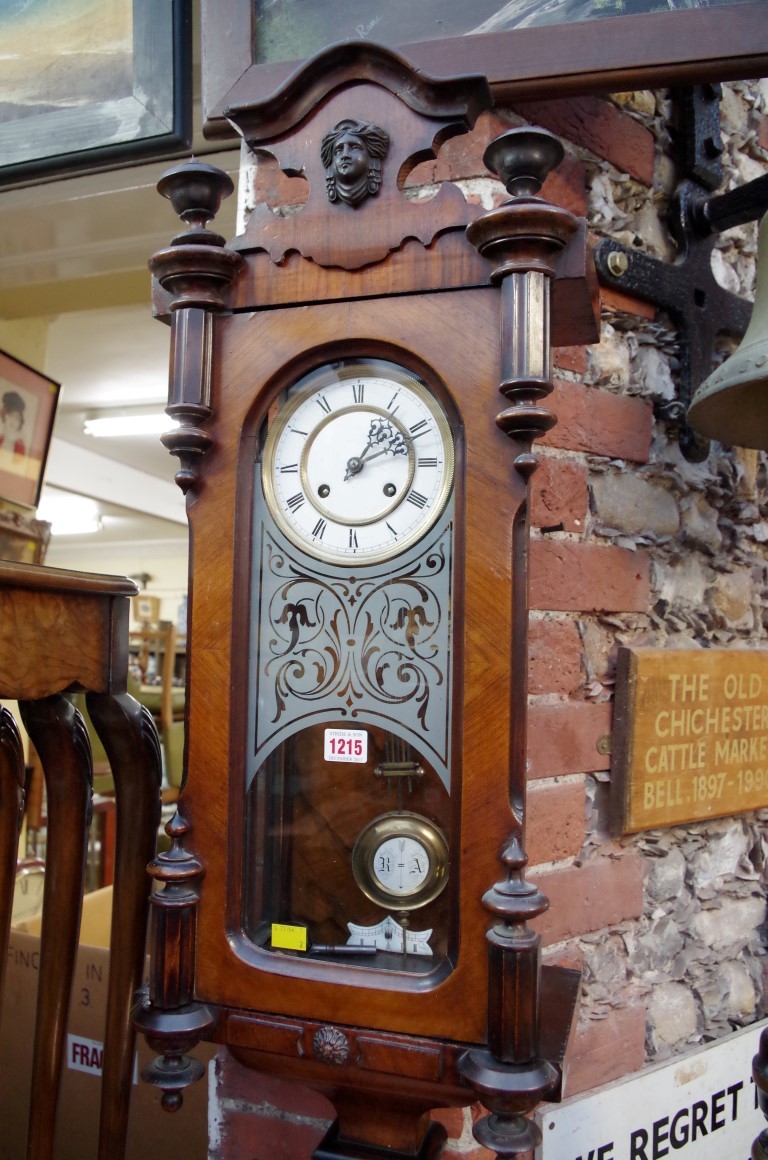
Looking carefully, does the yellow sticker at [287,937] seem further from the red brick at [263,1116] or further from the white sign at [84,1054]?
the white sign at [84,1054]

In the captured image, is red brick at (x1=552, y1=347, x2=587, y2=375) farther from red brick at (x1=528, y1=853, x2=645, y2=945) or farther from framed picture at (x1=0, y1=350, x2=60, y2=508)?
framed picture at (x1=0, y1=350, x2=60, y2=508)

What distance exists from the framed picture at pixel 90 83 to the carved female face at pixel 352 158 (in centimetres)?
69

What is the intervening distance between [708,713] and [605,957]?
13.2 inches

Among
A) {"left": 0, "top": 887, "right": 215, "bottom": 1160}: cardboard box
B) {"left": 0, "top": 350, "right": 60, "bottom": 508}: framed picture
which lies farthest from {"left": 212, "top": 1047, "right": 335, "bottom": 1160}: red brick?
{"left": 0, "top": 350, "right": 60, "bottom": 508}: framed picture

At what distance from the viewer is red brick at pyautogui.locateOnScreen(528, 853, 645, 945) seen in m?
1.03

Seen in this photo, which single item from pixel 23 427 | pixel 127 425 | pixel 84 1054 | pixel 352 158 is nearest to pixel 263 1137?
pixel 84 1054

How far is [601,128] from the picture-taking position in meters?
1.11

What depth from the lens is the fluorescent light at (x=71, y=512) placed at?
697cm

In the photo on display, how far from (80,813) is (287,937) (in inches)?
10.4

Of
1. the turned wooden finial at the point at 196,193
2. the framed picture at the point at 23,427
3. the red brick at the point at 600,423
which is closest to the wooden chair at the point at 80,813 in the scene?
the turned wooden finial at the point at 196,193

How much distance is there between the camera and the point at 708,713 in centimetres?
115

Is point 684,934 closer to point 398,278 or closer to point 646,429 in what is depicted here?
point 646,429

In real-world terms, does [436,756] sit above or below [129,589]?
below

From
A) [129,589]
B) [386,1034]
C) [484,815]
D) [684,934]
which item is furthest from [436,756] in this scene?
[684,934]
